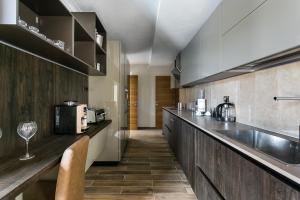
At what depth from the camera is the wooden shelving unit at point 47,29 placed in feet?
3.72

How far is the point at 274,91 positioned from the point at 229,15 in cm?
83

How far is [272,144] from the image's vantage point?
1.73 meters

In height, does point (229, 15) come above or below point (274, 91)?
above

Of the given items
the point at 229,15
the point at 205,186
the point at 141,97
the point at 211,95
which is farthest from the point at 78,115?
the point at 141,97

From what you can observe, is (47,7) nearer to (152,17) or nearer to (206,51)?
(152,17)

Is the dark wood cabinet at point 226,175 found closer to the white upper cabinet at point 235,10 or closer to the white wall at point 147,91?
the white upper cabinet at point 235,10

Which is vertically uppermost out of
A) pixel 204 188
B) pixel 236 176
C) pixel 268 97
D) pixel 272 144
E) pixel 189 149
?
pixel 268 97

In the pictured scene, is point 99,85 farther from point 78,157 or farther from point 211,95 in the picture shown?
point 78,157

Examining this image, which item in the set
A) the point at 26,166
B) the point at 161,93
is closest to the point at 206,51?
the point at 26,166

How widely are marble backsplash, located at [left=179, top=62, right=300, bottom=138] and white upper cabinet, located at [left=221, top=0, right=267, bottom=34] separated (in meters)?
0.51

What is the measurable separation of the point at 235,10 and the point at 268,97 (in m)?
0.83

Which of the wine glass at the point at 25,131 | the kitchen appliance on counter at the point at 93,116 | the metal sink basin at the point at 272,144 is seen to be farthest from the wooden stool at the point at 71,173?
the kitchen appliance on counter at the point at 93,116

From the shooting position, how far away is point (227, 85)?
2.94 m

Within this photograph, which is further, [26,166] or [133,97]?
[133,97]
